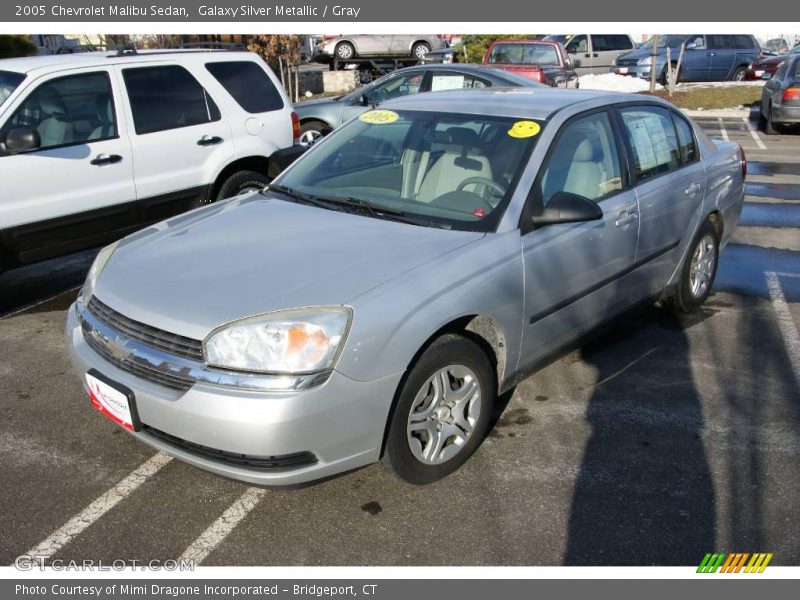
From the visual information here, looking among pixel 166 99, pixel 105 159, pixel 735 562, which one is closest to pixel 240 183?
pixel 166 99

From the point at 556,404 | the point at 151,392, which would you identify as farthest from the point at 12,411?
the point at 556,404

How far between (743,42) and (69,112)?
2245cm

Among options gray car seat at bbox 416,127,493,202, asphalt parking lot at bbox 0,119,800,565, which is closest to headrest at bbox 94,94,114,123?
asphalt parking lot at bbox 0,119,800,565

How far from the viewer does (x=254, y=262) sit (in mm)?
3312

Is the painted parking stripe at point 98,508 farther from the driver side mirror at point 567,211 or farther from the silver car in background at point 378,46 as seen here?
the silver car in background at point 378,46

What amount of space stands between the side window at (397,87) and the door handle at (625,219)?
6956mm

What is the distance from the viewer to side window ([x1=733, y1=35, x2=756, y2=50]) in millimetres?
22859

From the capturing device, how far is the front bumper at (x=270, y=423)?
108 inches

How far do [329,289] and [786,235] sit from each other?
641cm

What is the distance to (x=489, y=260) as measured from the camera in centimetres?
341

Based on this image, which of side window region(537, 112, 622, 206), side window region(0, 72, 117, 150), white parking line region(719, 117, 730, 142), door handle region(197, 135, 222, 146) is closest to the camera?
side window region(537, 112, 622, 206)

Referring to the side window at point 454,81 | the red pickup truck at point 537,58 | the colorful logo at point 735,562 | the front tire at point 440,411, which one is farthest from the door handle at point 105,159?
the red pickup truck at point 537,58

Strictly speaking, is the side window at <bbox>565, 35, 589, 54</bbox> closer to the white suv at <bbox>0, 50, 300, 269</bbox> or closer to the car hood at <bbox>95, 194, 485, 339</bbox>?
the white suv at <bbox>0, 50, 300, 269</bbox>

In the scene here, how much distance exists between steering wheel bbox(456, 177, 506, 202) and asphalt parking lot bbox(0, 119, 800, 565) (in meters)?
1.22
